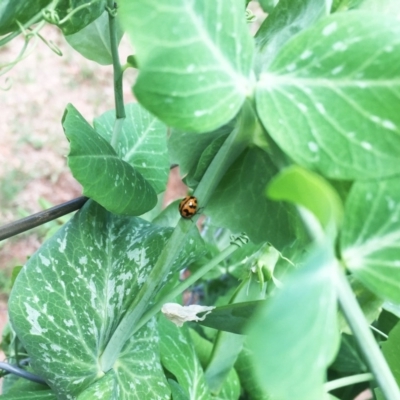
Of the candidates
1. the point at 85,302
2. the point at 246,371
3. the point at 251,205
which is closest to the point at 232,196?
the point at 251,205

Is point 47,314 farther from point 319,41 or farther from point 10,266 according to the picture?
point 10,266

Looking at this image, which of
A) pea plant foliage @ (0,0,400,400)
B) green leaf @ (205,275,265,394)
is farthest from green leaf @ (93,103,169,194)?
green leaf @ (205,275,265,394)

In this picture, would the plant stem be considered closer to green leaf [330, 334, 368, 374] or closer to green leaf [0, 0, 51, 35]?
green leaf [0, 0, 51, 35]

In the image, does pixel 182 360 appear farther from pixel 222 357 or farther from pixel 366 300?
pixel 366 300

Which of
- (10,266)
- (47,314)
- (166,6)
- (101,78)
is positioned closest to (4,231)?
(47,314)

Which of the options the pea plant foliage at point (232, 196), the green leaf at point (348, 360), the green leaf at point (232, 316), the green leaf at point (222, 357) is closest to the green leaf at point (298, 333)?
the pea plant foliage at point (232, 196)
